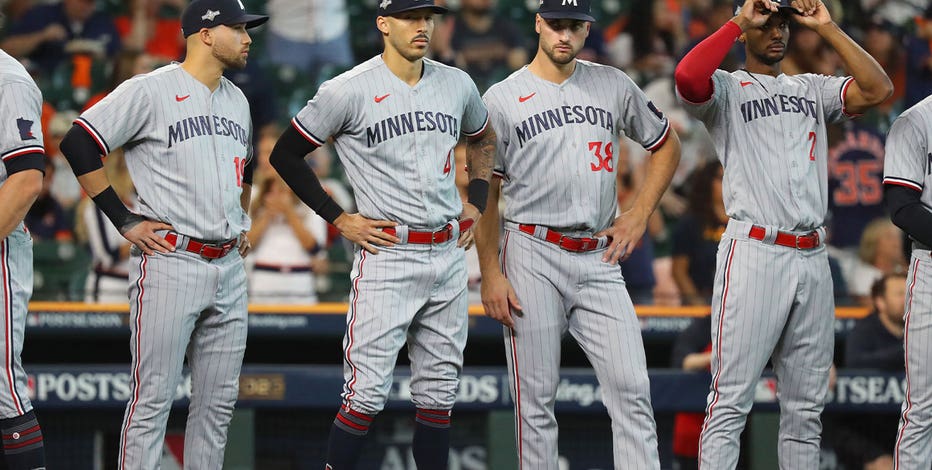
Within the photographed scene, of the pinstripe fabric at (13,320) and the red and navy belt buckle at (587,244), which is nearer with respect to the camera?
the pinstripe fabric at (13,320)

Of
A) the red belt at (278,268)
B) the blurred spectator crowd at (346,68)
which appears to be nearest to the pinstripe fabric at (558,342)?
the blurred spectator crowd at (346,68)

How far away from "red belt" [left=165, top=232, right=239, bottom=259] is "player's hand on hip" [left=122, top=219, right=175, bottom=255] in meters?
0.02

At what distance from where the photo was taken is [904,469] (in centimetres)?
429

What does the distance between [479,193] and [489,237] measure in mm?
156

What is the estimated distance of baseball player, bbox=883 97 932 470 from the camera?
168 inches

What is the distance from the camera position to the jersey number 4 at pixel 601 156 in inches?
169

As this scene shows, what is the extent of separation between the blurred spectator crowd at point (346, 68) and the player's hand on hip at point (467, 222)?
1.90m

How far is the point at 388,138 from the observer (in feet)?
13.6

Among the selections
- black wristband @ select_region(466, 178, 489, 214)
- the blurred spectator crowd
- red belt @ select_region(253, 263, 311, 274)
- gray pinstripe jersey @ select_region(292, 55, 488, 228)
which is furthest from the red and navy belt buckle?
red belt @ select_region(253, 263, 311, 274)

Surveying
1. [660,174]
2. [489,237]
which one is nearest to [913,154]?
[660,174]

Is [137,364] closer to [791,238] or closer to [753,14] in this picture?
[791,238]

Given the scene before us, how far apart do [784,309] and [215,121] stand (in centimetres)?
197

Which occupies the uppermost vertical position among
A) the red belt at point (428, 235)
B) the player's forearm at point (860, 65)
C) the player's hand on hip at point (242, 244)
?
the player's forearm at point (860, 65)

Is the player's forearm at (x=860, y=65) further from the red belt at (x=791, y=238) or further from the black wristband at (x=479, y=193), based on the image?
the black wristband at (x=479, y=193)
